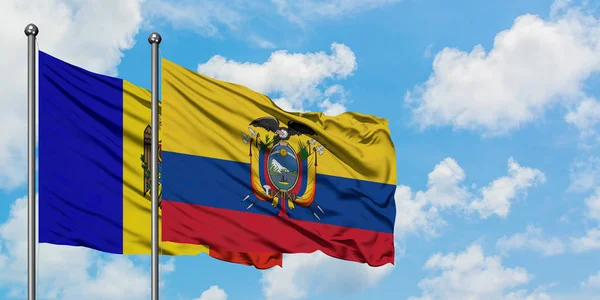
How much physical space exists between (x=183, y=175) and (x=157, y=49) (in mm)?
2128

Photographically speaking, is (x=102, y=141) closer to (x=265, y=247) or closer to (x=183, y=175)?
(x=183, y=175)

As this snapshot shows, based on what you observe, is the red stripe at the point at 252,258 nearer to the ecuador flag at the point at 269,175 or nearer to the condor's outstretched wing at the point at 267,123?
the ecuador flag at the point at 269,175

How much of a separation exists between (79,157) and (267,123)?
3.59 metres

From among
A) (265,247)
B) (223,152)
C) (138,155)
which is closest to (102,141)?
(138,155)

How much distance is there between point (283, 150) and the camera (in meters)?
20.5

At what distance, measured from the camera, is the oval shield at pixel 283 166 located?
2009 cm

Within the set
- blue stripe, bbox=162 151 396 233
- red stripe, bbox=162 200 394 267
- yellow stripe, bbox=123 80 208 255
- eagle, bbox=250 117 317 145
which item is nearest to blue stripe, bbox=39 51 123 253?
yellow stripe, bbox=123 80 208 255

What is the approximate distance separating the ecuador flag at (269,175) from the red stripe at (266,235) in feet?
0.06

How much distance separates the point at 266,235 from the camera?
19.6m

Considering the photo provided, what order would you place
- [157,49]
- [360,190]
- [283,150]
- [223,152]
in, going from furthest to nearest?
[360,190] → [283,150] → [223,152] → [157,49]

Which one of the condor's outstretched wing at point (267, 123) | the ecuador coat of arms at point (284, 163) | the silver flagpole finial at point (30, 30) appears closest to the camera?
the silver flagpole finial at point (30, 30)

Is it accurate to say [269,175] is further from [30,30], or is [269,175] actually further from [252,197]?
[30,30]

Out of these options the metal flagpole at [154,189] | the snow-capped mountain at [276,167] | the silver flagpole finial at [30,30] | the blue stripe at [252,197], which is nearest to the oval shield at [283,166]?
the snow-capped mountain at [276,167]

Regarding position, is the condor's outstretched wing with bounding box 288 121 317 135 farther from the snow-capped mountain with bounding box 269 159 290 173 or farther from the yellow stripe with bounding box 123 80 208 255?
the yellow stripe with bounding box 123 80 208 255
